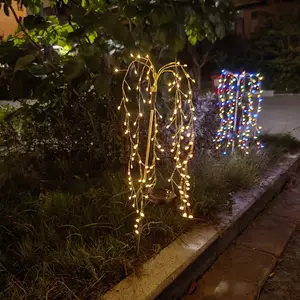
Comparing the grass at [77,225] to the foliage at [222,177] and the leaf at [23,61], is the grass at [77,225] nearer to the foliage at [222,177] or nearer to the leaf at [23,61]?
the foliage at [222,177]

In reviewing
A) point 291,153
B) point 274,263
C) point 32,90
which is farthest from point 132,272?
point 291,153

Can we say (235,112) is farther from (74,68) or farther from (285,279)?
(74,68)

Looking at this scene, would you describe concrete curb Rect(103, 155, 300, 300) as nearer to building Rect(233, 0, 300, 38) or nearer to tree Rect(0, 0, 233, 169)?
tree Rect(0, 0, 233, 169)

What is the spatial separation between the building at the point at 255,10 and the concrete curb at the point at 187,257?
14.8 meters

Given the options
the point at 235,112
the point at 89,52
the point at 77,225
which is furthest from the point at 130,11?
the point at 235,112

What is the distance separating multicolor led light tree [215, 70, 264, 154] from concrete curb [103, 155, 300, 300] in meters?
1.09

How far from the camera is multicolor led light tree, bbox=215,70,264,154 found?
15.4 feet

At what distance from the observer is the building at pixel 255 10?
16.2 meters

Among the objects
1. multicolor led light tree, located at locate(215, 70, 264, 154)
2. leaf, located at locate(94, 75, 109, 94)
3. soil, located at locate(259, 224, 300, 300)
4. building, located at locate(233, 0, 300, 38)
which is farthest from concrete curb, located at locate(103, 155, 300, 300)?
building, located at locate(233, 0, 300, 38)

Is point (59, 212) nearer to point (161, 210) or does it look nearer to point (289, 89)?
point (161, 210)

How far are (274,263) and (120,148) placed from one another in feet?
6.92

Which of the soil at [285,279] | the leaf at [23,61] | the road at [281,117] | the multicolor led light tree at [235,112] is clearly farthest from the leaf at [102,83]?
the road at [281,117]

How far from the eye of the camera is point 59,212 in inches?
111

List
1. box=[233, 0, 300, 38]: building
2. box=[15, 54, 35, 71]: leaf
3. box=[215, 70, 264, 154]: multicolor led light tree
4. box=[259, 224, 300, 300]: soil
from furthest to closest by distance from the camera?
box=[233, 0, 300, 38]: building < box=[215, 70, 264, 154]: multicolor led light tree < box=[15, 54, 35, 71]: leaf < box=[259, 224, 300, 300]: soil
